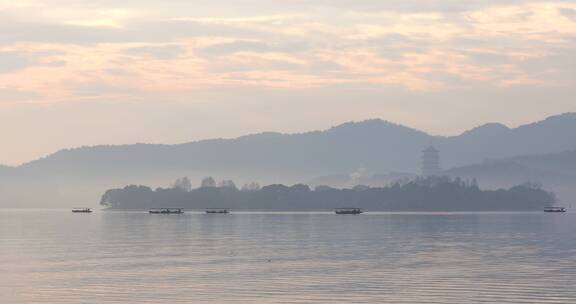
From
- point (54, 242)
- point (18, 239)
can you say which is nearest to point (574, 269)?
point (54, 242)

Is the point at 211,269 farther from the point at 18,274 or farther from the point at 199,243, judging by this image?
the point at 199,243

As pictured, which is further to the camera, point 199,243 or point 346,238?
point 346,238

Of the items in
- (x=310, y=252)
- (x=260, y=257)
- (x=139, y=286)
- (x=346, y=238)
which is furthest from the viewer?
(x=346, y=238)

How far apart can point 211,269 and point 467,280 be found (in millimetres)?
26624

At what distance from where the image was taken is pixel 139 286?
8862cm

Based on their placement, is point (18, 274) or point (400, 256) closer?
point (18, 274)

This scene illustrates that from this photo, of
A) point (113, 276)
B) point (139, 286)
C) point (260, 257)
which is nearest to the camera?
point (139, 286)

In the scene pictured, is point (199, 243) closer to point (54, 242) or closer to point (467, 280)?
point (54, 242)

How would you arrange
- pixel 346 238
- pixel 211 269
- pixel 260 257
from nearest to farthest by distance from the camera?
pixel 211 269
pixel 260 257
pixel 346 238

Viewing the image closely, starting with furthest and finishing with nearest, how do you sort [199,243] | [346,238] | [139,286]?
[346,238] < [199,243] < [139,286]

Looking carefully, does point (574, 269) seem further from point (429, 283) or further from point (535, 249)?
point (535, 249)

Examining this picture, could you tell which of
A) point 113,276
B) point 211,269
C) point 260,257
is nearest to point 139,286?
point 113,276

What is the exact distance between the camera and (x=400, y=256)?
404 feet

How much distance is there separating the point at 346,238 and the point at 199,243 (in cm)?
2832
